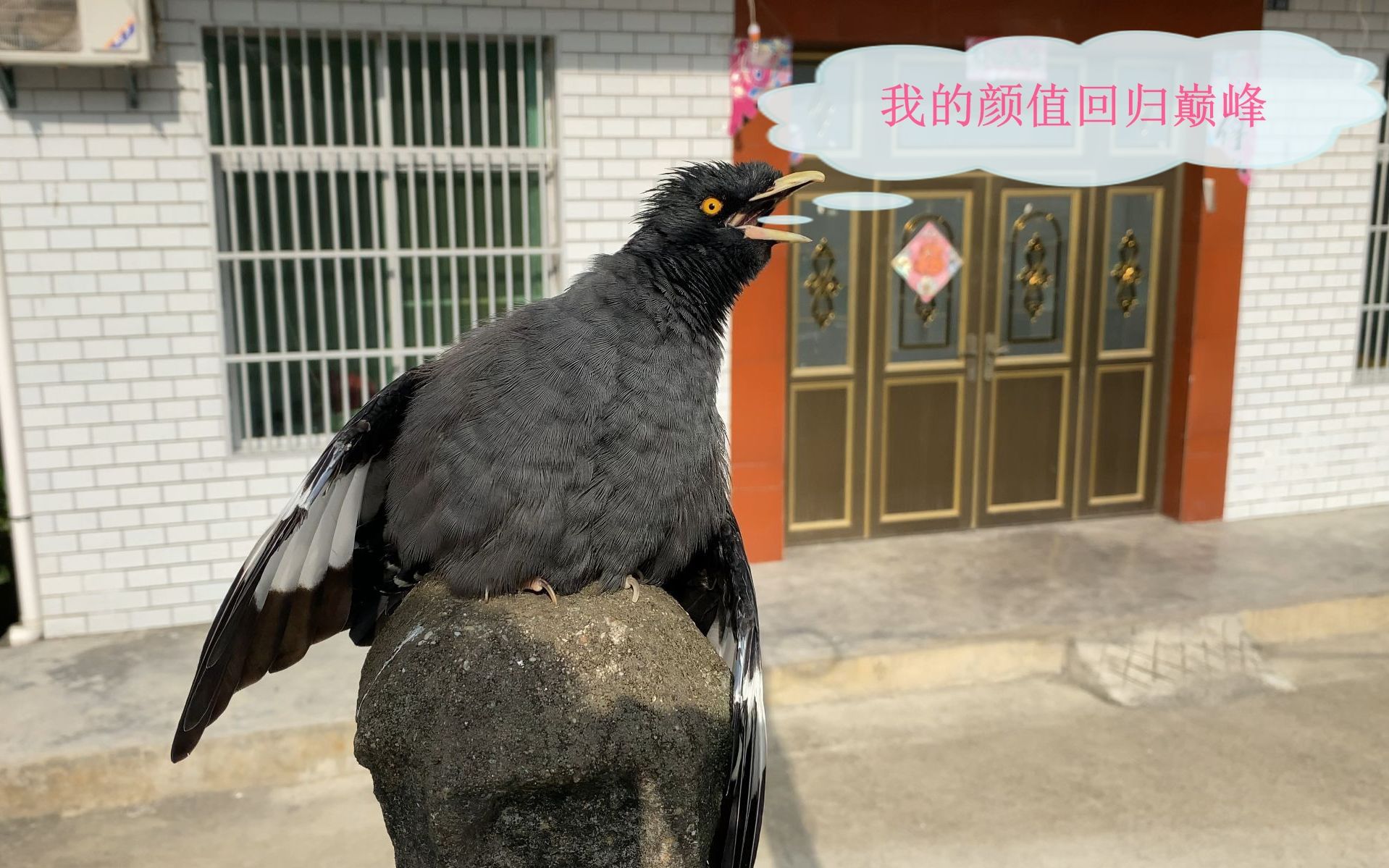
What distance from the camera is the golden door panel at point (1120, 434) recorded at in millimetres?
7289

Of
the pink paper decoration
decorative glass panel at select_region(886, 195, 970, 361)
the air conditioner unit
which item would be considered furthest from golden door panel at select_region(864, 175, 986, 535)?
the air conditioner unit

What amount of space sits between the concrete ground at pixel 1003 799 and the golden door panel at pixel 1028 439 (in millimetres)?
2174

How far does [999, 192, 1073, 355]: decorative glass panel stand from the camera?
6855 mm

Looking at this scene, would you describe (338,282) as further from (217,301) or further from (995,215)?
(995,215)

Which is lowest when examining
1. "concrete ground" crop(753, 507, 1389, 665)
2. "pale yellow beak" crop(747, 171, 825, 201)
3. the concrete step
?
the concrete step

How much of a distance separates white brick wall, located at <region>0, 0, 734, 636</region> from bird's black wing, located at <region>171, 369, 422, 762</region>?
3726 millimetres

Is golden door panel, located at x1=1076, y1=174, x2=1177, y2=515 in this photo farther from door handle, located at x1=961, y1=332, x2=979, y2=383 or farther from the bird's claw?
the bird's claw

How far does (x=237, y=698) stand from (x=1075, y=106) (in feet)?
14.7

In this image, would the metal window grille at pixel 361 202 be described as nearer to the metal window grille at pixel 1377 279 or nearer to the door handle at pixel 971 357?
the door handle at pixel 971 357

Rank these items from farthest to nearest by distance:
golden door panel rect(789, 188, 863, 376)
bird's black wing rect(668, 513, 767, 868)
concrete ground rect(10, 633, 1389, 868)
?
golden door panel rect(789, 188, 863, 376)
concrete ground rect(10, 633, 1389, 868)
bird's black wing rect(668, 513, 767, 868)

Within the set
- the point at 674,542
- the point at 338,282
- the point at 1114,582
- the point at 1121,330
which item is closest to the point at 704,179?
the point at 674,542

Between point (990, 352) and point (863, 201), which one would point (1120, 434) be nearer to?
point (990, 352)

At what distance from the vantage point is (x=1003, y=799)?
4367mm

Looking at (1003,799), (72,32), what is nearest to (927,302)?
(1003,799)
